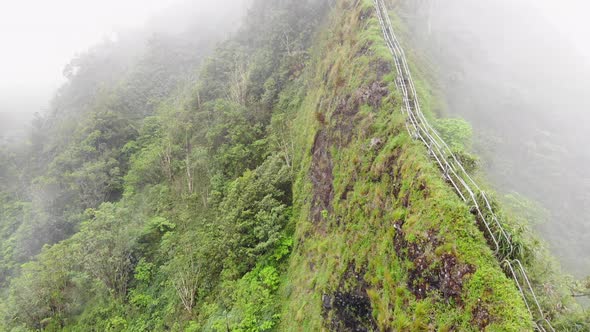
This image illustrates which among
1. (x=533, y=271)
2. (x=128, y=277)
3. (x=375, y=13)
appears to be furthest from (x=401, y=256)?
(x=128, y=277)

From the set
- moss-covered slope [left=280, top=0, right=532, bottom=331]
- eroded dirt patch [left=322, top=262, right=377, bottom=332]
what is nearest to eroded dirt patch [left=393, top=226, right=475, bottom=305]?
moss-covered slope [left=280, top=0, right=532, bottom=331]

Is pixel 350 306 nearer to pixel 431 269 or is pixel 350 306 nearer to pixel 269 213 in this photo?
pixel 431 269

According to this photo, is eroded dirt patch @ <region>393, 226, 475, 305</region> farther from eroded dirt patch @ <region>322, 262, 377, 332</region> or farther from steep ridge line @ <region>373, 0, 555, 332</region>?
eroded dirt patch @ <region>322, 262, 377, 332</region>

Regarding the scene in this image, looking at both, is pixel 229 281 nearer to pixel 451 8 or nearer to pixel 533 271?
pixel 533 271

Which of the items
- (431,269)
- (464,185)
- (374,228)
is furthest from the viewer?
(374,228)

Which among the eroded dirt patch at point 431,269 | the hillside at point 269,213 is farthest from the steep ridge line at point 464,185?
the eroded dirt patch at point 431,269

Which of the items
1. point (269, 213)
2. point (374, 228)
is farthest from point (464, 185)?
point (269, 213)
